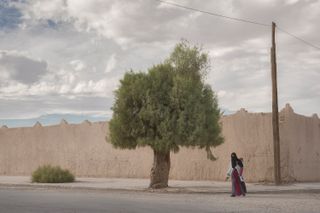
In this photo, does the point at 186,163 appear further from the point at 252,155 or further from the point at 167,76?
the point at 167,76

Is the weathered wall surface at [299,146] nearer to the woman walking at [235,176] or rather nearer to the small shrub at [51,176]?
the woman walking at [235,176]

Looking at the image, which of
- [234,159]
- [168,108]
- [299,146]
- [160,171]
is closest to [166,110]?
[168,108]

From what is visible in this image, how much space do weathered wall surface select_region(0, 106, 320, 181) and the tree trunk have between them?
5.51 meters

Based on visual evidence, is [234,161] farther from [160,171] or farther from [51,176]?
[51,176]

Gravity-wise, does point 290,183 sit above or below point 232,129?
below

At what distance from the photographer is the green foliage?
25.0 meters

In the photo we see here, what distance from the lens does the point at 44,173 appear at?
105ft

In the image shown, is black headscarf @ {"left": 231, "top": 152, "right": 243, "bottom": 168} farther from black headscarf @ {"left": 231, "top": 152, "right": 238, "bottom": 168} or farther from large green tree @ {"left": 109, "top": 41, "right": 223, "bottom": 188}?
large green tree @ {"left": 109, "top": 41, "right": 223, "bottom": 188}

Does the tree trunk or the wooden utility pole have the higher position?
the wooden utility pole

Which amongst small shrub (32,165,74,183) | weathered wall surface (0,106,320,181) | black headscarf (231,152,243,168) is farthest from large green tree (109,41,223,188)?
small shrub (32,165,74,183)

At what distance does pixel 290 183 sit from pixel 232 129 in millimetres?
4108

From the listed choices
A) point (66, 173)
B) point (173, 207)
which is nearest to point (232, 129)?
point (66, 173)

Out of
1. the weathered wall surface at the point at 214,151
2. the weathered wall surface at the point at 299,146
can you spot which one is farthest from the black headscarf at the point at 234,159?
the weathered wall surface at the point at 299,146

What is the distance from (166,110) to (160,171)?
281cm
